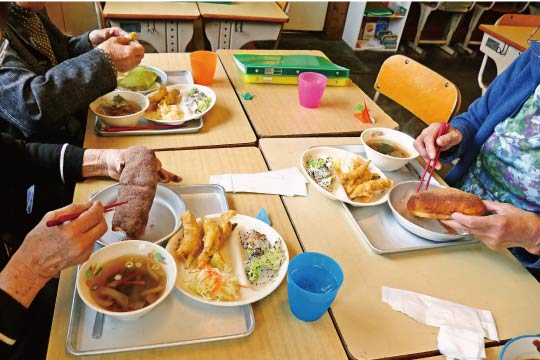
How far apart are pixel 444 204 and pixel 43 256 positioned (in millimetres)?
1028

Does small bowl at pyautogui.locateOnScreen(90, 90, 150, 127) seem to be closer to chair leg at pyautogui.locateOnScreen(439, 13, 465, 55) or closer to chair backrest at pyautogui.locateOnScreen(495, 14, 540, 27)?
chair backrest at pyautogui.locateOnScreen(495, 14, 540, 27)

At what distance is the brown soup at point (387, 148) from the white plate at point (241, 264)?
605 millimetres

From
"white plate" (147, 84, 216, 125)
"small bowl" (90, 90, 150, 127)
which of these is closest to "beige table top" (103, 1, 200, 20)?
"white plate" (147, 84, 216, 125)

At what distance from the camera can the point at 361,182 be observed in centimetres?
130

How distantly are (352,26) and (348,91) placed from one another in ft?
11.2

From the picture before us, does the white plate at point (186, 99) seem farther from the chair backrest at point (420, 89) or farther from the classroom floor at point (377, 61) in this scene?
the classroom floor at point (377, 61)

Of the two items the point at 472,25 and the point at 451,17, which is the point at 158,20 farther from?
the point at 472,25

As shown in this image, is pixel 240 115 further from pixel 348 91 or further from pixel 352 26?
pixel 352 26

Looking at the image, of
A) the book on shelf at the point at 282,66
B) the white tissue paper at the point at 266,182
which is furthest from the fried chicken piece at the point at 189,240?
the book on shelf at the point at 282,66

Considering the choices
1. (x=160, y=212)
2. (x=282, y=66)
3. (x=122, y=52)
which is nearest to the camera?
(x=160, y=212)

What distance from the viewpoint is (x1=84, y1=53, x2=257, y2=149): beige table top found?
1440mm

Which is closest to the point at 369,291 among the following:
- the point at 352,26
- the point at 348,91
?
the point at 348,91

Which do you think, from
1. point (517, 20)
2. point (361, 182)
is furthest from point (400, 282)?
point (517, 20)

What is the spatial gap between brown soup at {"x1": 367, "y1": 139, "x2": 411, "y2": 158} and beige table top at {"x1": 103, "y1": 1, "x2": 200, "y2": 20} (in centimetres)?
205
